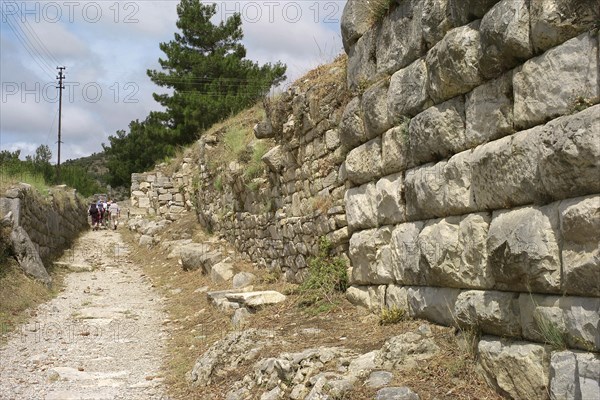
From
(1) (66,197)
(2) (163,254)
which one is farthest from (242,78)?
(2) (163,254)

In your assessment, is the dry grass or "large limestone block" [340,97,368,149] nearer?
"large limestone block" [340,97,368,149]

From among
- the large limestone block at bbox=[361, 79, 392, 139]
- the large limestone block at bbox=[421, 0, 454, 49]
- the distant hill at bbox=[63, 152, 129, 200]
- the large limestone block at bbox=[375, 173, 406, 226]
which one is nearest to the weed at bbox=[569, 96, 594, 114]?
the large limestone block at bbox=[421, 0, 454, 49]

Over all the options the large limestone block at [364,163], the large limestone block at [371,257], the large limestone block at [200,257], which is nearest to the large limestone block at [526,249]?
the large limestone block at [371,257]

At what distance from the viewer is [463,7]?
16.0 ft

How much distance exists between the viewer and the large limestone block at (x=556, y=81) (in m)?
3.65

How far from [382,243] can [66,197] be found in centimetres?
1744

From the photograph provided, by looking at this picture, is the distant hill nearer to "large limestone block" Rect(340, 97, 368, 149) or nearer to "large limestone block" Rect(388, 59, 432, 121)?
"large limestone block" Rect(340, 97, 368, 149)

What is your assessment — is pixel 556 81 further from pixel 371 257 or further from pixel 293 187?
pixel 293 187

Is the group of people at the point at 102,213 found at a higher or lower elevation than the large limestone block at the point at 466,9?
lower

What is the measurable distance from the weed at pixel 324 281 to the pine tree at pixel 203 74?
56.0 feet

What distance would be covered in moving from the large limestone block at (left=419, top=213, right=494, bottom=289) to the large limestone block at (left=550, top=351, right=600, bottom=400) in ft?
2.96

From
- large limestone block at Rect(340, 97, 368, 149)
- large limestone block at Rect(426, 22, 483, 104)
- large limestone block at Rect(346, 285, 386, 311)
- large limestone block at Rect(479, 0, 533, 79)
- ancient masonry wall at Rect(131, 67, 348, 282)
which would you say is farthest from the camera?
ancient masonry wall at Rect(131, 67, 348, 282)

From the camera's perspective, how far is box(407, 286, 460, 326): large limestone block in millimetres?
5070

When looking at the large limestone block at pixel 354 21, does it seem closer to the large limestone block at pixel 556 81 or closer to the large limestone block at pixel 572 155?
the large limestone block at pixel 556 81
